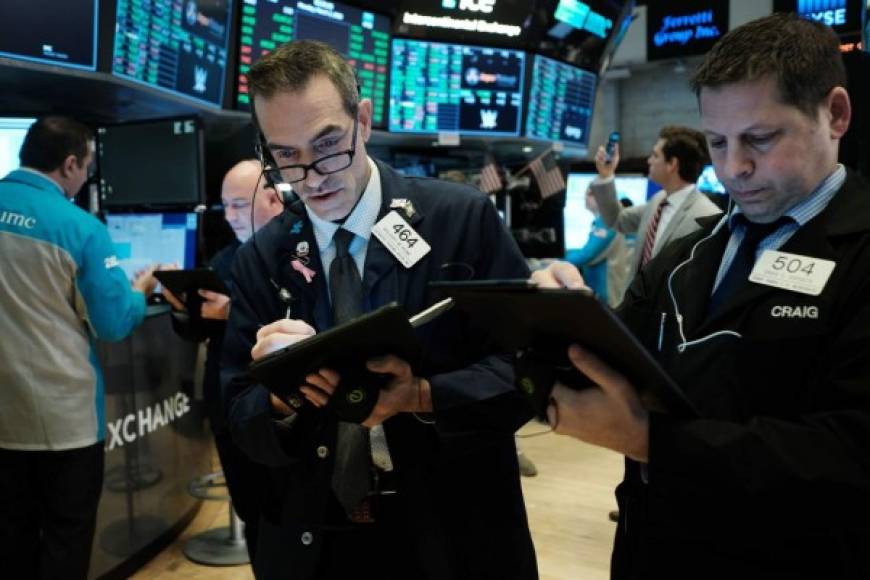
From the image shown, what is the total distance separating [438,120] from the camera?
487 centimetres

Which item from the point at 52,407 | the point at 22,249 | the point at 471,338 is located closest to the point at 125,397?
the point at 52,407

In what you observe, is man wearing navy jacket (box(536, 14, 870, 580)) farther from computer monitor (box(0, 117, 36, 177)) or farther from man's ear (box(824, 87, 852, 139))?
computer monitor (box(0, 117, 36, 177))

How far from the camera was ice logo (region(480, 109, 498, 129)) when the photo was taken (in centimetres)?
500

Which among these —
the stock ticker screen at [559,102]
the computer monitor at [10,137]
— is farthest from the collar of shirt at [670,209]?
the computer monitor at [10,137]

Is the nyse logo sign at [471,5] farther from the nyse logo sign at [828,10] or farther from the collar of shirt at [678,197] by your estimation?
the nyse logo sign at [828,10]

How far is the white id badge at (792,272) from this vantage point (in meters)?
1.10

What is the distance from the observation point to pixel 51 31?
3004 millimetres

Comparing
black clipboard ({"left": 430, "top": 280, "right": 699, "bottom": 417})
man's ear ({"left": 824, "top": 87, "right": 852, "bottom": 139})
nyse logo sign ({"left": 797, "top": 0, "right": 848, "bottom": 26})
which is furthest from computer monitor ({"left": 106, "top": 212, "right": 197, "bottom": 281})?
nyse logo sign ({"left": 797, "top": 0, "right": 848, "bottom": 26})

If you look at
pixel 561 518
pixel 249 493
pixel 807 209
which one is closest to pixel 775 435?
pixel 807 209

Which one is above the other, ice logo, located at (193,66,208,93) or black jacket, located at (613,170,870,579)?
ice logo, located at (193,66,208,93)

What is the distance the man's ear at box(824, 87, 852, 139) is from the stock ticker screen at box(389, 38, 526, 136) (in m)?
3.71

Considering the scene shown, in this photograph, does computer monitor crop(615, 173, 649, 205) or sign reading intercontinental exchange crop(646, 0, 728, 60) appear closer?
sign reading intercontinental exchange crop(646, 0, 728, 60)

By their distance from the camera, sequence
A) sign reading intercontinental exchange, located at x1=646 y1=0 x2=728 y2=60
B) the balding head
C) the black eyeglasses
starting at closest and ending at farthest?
1. the black eyeglasses
2. the balding head
3. sign reading intercontinental exchange, located at x1=646 y1=0 x2=728 y2=60

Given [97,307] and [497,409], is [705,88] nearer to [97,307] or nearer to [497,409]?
[497,409]
